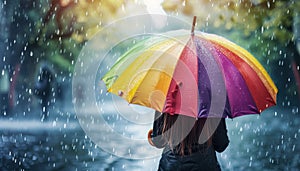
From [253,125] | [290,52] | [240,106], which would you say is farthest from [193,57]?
[253,125]

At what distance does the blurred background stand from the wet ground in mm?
15

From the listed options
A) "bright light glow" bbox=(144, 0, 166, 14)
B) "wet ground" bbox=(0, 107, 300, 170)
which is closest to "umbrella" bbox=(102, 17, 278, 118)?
"wet ground" bbox=(0, 107, 300, 170)

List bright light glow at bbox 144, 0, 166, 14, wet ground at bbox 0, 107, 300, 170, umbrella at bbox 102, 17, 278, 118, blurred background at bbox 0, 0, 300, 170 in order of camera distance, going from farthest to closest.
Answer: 1. bright light glow at bbox 144, 0, 166, 14
2. blurred background at bbox 0, 0, 300, 170
3. wet ground at bbox 0, 107, 300, 170
4. umbrella at bbox 102, 17, 278, 118

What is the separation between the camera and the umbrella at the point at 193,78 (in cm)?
202

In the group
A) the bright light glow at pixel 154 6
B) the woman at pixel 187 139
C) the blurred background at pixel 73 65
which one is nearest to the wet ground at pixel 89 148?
the blurred background at pixel 73 65

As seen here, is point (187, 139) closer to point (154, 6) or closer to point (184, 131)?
point (184, 131)

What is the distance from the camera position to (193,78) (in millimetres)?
2055

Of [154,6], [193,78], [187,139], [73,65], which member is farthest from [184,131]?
[73,65]

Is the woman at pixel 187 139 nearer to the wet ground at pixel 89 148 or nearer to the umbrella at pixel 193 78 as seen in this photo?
the umbrella at pixel 193 78

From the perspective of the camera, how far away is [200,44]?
2.12 metres

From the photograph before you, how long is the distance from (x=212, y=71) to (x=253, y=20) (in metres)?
5.43

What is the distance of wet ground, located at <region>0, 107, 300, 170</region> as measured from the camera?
5.71 metres

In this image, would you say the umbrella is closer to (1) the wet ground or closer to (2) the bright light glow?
(1) the wet ground

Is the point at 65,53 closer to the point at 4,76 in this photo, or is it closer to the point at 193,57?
the point at 4,76
